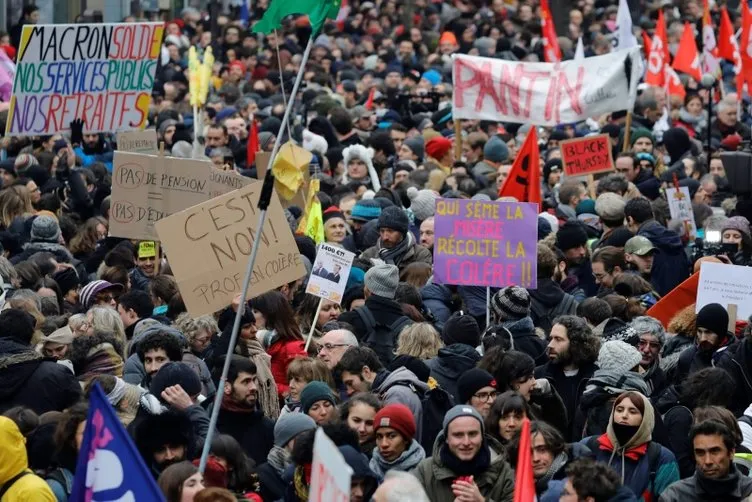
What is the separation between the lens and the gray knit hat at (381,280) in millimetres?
10422

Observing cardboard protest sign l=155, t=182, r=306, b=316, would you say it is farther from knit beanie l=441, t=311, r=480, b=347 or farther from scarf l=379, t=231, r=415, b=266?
scarf l=379, t=231, r=415, b=266

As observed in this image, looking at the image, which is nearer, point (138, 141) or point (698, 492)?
point (698, 492)

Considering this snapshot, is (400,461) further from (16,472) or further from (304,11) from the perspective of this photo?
(304,11)

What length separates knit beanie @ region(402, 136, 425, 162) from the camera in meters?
18.3

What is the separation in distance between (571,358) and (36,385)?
2537 millimetres

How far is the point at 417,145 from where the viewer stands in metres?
18.4

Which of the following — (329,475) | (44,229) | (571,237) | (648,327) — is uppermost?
(329,475)

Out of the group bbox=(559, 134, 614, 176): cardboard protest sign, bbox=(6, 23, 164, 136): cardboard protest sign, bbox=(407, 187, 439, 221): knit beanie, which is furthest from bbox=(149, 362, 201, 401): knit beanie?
bbox=(559, 134, 614, 176): cardboard protest sign

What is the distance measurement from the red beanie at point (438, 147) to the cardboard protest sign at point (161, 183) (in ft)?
17.3

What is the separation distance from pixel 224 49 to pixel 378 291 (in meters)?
18.5

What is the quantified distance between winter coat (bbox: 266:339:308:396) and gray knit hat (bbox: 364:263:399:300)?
28.4 inches

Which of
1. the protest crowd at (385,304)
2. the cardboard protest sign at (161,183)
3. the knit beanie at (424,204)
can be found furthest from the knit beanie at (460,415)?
the knit beanie at (424,204)

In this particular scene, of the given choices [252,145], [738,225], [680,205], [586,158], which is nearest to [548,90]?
[586,158]

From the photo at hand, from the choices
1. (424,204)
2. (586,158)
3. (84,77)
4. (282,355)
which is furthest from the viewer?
(586,158)
